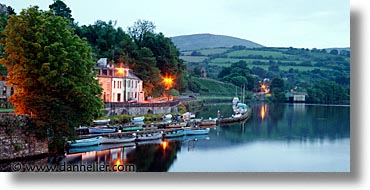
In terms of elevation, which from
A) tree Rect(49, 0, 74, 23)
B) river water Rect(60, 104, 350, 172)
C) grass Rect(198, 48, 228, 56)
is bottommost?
river water Rect(60, 104, 350, 172)

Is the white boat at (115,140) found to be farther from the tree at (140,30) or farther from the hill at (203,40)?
the tree at (140,30)

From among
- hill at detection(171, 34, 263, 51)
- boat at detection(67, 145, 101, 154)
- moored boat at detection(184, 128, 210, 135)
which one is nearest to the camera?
boat at detection(67, 145, 101, 154)

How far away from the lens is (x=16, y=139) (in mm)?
11422

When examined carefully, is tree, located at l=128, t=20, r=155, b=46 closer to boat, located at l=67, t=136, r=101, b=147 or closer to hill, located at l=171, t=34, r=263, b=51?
hill, located at l=171, t=34, r=263, b=51

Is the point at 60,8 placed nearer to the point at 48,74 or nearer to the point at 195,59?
the point at 48,74

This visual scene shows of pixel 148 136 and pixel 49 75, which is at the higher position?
pixel 49 75

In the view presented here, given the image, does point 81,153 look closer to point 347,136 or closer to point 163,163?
point 163,163

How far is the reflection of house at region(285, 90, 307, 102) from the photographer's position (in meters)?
40.7

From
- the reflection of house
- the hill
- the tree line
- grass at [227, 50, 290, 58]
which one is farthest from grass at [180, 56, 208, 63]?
the tree line

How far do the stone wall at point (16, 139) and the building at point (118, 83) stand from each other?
10795 millimetres

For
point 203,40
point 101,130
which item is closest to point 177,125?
point 101,130

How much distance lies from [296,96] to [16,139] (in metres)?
34.2

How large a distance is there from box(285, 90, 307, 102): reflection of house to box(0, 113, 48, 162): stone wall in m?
31.3

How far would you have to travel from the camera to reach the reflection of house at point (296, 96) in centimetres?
4072
